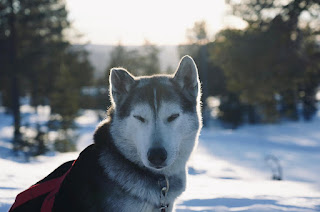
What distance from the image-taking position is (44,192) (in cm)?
279

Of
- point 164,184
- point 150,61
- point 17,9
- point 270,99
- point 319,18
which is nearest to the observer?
point 164,184

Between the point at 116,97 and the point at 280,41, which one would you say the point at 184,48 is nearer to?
the point at 280,41

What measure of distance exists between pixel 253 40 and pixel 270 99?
3.13 metres

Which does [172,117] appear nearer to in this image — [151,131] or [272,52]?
[151,131]

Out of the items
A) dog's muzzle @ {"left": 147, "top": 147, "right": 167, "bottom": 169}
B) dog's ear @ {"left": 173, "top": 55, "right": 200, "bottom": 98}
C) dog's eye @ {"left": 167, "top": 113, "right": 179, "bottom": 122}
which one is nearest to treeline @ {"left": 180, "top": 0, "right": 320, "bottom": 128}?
dog's ear @ {"left": 173, "top": 55, "right": 200, "bottom": 98}

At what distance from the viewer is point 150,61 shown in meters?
39.7

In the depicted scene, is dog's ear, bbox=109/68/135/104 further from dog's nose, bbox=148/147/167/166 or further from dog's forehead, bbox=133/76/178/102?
dog's nose, bbox=148/147/167/166

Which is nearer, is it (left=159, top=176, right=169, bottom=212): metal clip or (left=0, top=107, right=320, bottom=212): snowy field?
(left=159, top=176, right=169, bottom=212): metal clip

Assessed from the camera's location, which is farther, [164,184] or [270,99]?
[270,99]

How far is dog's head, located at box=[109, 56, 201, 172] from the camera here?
9.80ft

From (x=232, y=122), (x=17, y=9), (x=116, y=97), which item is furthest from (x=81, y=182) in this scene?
(x=232, y=122)

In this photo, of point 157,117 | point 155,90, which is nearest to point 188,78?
point 155,90

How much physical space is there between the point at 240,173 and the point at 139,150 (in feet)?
30.6

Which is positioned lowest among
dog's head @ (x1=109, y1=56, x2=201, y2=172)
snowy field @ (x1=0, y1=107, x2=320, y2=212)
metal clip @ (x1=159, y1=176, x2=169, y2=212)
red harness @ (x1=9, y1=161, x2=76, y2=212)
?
snowy field @ (x1=0, y1=107, x2=320, y2=212)
